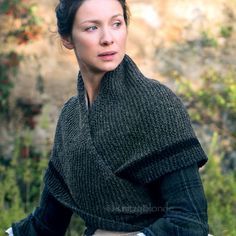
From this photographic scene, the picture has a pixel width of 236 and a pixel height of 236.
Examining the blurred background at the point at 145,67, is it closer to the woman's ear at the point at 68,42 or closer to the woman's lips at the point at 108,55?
the woman's ear at the point at 68,42

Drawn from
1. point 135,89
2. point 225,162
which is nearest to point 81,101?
point 135,89

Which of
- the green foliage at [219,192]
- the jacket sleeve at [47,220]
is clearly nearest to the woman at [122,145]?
the jacket sleeve at [47,220]

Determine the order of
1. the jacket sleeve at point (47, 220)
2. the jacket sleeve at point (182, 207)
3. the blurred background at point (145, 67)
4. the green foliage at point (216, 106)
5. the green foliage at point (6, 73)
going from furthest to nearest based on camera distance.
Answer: the green foliage at point (6, 73), the blurred background at point (145, 67), the green foliage at point (216, 106), the jacket sleeve at point (47, 220), the jacket sleeve at point (182, 207)

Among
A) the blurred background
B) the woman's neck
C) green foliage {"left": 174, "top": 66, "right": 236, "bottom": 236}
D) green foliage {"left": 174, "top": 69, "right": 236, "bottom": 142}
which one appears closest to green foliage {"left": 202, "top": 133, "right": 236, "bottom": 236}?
green foliage {"left": 174, "top": 66, "right": 236, "bottom": 236}

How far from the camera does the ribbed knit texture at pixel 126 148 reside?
2.11 m

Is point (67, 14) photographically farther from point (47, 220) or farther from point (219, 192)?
point (219, 192)

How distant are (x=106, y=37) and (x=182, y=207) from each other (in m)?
0.51

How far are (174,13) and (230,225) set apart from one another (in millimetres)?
2834

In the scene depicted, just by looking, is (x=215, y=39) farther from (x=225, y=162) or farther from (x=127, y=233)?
(x=127, y=233)

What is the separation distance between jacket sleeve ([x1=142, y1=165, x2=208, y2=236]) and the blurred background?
3178mm

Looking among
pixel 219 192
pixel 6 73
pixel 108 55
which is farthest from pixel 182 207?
pixel 6 73

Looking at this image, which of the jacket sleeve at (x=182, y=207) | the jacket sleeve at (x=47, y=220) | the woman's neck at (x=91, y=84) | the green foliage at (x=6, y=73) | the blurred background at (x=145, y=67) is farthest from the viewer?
the green foliage at (x=6, y=73)

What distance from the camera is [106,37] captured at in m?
2.17

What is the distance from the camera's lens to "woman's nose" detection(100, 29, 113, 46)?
2.17 m
